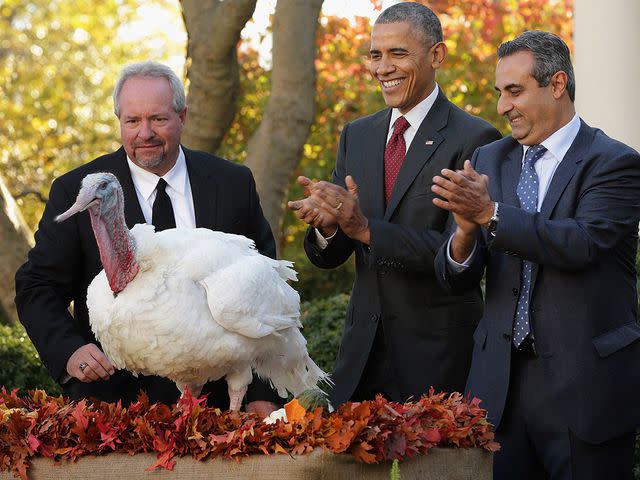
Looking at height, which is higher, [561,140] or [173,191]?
[561,140]

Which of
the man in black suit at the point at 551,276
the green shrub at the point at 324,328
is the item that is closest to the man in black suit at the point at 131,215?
the man in black suit at the point at 551,276

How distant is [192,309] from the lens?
4672 millimetres

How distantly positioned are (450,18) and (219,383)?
9972 millimetres

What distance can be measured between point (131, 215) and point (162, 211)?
5.6 inches

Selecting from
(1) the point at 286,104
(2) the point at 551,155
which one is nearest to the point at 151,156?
(2) the point at 551,155

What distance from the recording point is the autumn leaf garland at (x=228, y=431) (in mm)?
3996

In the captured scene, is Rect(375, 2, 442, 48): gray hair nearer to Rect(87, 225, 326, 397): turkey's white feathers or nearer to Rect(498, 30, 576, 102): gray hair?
Rect(498, 30, 576, 102): gray hair

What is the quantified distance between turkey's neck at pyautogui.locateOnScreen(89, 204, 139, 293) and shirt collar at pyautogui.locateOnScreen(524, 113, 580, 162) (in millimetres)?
1753

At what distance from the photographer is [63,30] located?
25906 mm

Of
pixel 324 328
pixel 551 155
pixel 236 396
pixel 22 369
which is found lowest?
pixel 22 369

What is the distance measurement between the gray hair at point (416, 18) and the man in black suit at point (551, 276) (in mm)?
778

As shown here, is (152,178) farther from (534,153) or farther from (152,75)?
(534,153)

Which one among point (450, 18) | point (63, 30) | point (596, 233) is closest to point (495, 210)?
point (596, 233)

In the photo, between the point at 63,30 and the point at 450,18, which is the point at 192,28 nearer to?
the point at 450,18
